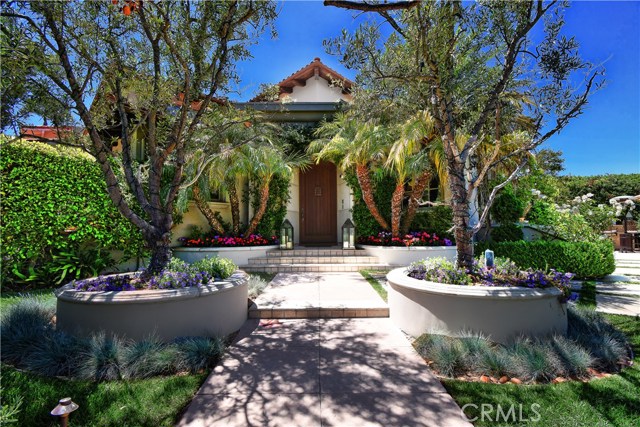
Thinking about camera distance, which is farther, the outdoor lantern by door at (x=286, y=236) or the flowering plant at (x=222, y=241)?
the outdoor lantern by door at (x=286, y=236)

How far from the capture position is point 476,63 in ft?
16.7

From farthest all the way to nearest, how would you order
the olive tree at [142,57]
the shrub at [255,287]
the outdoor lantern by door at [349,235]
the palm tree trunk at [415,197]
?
the outdoor lantern by door at [349,235], the palm tree trunk at [415,197], the shrub at [255,287], the olive tree at [142,57]

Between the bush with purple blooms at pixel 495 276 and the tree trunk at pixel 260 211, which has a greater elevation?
the tree trunk at pixel 260 211

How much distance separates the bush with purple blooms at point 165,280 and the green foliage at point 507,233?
8384 mm

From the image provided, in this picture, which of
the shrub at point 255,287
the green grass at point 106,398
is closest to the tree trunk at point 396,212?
the shrub at point 255,287

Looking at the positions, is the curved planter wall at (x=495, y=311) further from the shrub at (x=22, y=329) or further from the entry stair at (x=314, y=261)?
the entry stair at (x=314, y=261)

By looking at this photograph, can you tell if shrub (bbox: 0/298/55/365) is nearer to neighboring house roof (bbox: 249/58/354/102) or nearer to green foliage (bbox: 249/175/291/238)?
green foliage (bbox: 249/175/291/238)

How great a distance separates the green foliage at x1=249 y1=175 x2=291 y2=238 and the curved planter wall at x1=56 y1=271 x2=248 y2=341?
637 centimetres

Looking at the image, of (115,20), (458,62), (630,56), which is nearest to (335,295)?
(458,62)

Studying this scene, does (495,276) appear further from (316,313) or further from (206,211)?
(206,211)

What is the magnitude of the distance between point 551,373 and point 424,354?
1.23 metres

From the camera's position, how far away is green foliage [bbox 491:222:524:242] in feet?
30.2
